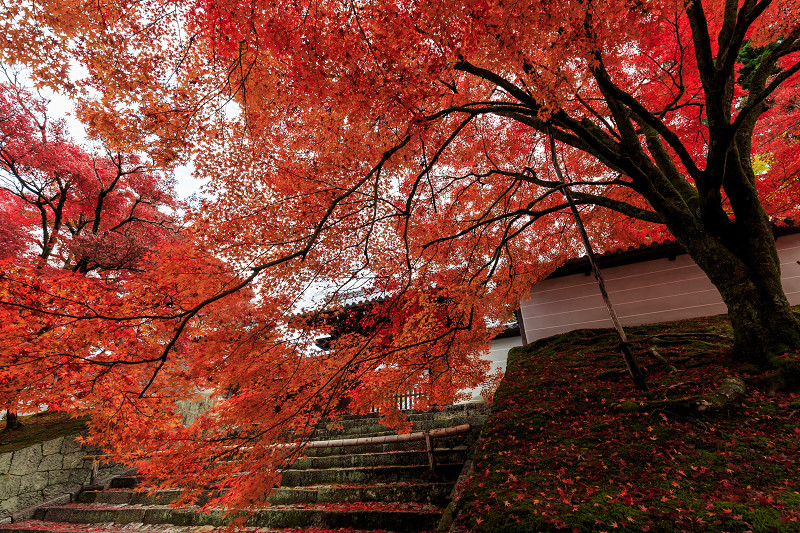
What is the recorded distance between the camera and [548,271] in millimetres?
9117

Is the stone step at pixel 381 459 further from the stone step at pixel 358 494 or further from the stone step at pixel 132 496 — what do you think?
the stone step at pixel 132 496

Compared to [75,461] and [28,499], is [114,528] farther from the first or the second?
[75,461]

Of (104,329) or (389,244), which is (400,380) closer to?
(389,244)

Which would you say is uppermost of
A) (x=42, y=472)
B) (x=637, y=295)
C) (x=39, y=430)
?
(x=637, y=295)

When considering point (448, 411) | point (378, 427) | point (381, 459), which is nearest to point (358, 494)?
point (381, 459)

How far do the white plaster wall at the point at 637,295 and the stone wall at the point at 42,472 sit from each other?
14.2m

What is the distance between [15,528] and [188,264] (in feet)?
30.4

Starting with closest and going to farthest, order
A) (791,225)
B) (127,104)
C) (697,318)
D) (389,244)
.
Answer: (127,104)
(389,244)
(791,225)
(697,318)

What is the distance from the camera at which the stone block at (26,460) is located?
7.98 meters

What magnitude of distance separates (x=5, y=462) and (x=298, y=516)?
8373 mm

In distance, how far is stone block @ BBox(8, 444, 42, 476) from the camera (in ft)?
26.2

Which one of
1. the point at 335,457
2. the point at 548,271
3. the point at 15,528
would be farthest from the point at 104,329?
the point at 548,271

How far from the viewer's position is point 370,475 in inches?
248

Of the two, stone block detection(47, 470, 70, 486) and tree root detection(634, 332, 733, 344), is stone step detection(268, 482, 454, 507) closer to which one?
tree root detection(634, 332, 733, 344)
